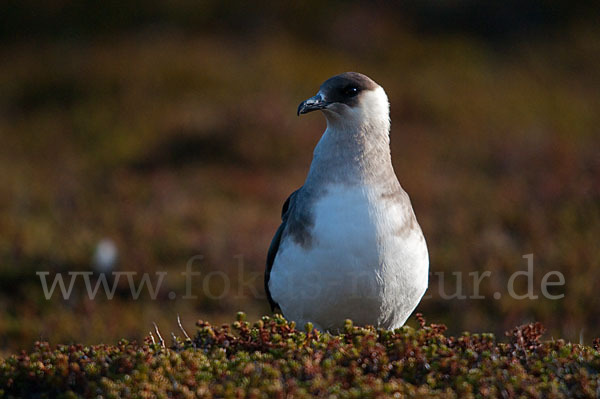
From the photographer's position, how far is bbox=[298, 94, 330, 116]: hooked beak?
193 inches

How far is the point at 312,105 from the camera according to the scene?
195 inches

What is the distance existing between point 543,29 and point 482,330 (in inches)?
464

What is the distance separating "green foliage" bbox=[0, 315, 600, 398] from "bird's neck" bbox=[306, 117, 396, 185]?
36.8 inches

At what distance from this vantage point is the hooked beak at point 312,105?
16.1ft

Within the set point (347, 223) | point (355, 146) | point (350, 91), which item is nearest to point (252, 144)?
point (350, 91)

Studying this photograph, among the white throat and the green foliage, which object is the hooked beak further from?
the green foliage

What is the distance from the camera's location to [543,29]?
58.5 feet

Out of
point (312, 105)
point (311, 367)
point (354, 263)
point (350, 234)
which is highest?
point (312, 105)

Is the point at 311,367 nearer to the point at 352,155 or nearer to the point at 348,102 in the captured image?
the point at 352,155

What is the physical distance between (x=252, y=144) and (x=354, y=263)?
8.28 meters

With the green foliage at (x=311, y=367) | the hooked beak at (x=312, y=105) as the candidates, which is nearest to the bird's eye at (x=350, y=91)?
the hooked beak at (x=312, y=105)

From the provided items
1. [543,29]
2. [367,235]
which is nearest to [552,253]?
[367,235]

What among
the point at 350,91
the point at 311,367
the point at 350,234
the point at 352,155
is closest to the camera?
the point at 311,367

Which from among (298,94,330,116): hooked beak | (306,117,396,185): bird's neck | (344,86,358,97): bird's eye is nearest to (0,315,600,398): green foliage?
(306,117,396,185): bird's neck
